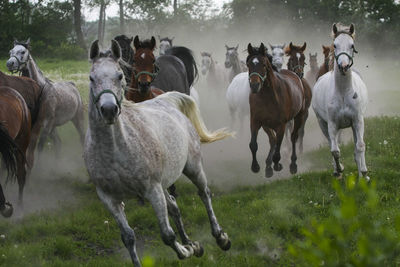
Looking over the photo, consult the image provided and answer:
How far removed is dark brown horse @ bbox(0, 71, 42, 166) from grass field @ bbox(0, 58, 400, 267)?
0.88m

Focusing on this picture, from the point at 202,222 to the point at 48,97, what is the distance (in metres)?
5.26

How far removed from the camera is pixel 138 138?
4.79 meters

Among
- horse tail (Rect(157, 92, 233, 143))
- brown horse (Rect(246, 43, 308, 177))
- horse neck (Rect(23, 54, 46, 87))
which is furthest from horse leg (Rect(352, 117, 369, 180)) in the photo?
horse neck (Rect(23, 54, 46, 87))

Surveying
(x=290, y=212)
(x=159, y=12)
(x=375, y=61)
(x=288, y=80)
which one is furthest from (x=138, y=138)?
(x=159, y=12)

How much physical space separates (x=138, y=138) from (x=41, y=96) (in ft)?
20.7

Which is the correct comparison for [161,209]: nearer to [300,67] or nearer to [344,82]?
[344,82]

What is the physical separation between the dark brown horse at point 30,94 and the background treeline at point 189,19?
20524 millimetres

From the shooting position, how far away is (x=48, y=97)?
10.5 metres

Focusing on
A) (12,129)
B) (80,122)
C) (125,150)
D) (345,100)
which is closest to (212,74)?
(80,122)

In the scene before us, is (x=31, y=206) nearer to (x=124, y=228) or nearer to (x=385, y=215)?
(x=124, y=228)

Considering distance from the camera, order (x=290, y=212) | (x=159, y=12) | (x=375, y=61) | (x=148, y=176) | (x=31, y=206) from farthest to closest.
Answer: (x=159, y=12), (x=375, y=61), (x=31, y=206), (x=290, y=212), (x=148, y=176)

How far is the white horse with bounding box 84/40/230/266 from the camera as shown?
4.36 m

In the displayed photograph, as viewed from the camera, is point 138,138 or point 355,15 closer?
point 138,138

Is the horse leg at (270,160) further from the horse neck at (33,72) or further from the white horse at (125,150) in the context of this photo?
the horse neck at (33,72)
